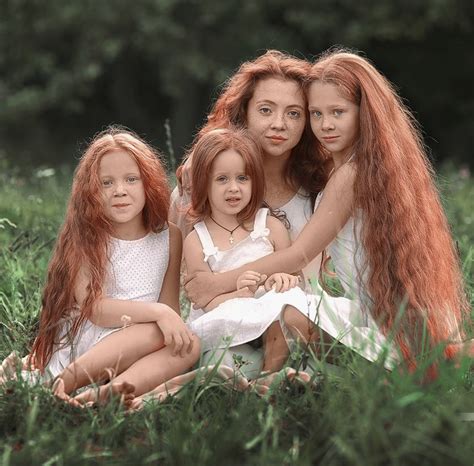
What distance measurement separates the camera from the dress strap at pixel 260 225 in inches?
157

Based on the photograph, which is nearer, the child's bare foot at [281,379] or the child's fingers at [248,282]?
the child's bare foot at [281,379]

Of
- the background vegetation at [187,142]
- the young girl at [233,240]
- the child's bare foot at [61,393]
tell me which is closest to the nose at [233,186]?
the young girl at [233,240]

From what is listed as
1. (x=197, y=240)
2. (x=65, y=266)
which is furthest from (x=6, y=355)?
(x=197, y=240)

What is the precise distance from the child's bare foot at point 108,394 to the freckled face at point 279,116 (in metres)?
1.27

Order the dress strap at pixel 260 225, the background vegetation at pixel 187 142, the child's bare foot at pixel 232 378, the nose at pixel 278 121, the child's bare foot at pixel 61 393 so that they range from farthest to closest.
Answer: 1. the nose at pixel 278 121
2. the dress strap at pixel 260 225
3. the child's bare foot at pixel 232 378
4. the child's bare foot at pixel 61 393
5. the background vegetation at pixel 187 142

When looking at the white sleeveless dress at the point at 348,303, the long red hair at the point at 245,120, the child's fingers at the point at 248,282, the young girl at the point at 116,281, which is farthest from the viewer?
the long red hair at the point at 245,120

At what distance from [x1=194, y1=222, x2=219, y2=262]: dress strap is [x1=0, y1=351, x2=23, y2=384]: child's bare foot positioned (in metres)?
0.81

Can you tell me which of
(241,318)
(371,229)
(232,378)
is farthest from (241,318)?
(371,229)

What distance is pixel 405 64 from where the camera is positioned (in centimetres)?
1712

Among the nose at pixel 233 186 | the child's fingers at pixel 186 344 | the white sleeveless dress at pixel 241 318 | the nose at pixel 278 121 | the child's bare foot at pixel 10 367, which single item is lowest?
the child's bare foot at pixel 10 367

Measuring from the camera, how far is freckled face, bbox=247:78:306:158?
4.14 metres

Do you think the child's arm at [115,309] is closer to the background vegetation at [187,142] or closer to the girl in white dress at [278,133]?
the background vegetation at [187,142]

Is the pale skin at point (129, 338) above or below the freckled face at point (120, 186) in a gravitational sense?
below

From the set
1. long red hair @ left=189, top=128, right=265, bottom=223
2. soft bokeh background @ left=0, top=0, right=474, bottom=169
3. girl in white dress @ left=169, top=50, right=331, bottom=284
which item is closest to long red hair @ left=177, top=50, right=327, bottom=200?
girl in white dress @ left=169, top=50, right=331, bottom=284
